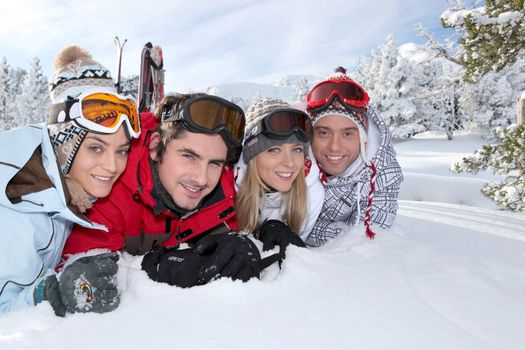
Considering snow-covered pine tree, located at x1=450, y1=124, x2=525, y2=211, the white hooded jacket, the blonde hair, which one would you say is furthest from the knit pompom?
snow-covered pine tree, located at x1=450, y1=124, x2=525, y2=211

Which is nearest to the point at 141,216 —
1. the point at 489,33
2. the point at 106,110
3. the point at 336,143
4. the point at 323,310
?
the point at 106,110

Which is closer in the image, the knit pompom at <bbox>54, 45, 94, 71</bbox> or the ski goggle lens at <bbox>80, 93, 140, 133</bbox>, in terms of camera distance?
the ski goggle lens at <bbox>80, 93, 140, 133</bbox>

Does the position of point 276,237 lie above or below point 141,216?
below

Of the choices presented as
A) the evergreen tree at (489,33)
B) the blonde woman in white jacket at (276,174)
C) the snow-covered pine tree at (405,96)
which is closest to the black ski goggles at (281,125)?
the blonde woman in white jacket at (276,174)

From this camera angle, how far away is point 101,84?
113 inches

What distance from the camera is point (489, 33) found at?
4719 mm

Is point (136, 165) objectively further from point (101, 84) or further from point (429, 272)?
point (429, 272)

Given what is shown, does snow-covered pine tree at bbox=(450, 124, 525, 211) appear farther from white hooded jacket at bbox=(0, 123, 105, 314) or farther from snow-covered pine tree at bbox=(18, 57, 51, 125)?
snow-covered pine tree at bbox=(18, 57, 51, 125)

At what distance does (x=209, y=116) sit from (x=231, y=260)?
118 centimetres

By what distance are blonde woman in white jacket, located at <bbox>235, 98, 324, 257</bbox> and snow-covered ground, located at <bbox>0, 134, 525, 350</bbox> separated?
84 cm

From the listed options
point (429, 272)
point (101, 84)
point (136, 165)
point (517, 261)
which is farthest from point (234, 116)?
point (517, 261)

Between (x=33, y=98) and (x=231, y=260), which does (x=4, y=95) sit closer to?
(x=33, y=98)

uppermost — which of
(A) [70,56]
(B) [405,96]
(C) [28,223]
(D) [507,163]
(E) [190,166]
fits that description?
(B) [405,96]

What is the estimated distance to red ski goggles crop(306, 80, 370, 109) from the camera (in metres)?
3.53
